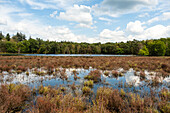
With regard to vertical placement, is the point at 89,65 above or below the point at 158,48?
below

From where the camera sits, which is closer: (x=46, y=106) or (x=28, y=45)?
(x=46, y=106)

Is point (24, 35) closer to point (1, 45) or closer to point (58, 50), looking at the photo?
point (1, 45)

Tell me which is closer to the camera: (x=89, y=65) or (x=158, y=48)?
(x=89, y=65)

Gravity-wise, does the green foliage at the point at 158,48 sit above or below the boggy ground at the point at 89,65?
above

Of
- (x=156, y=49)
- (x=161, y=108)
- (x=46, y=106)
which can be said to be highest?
(x=156, y=49)

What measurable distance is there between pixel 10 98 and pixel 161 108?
261 inches

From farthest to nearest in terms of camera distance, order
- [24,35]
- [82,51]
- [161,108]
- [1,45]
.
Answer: [24,35]
[82,51]
[1,45]
[161,108]

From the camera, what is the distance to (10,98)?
418 cm

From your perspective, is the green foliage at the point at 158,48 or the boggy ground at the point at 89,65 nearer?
the boggy ground at the point at 89,65

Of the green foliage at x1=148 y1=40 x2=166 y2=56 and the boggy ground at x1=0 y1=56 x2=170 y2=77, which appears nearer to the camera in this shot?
the boggy ground at x1=0 y1=56 x2=170 y2=77

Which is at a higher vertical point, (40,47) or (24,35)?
(24,35)

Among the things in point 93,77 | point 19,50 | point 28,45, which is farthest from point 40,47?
point 93,77

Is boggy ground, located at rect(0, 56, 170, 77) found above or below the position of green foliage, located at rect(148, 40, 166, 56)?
below

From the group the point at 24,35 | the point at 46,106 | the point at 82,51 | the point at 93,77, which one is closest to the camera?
the point at 46,106
